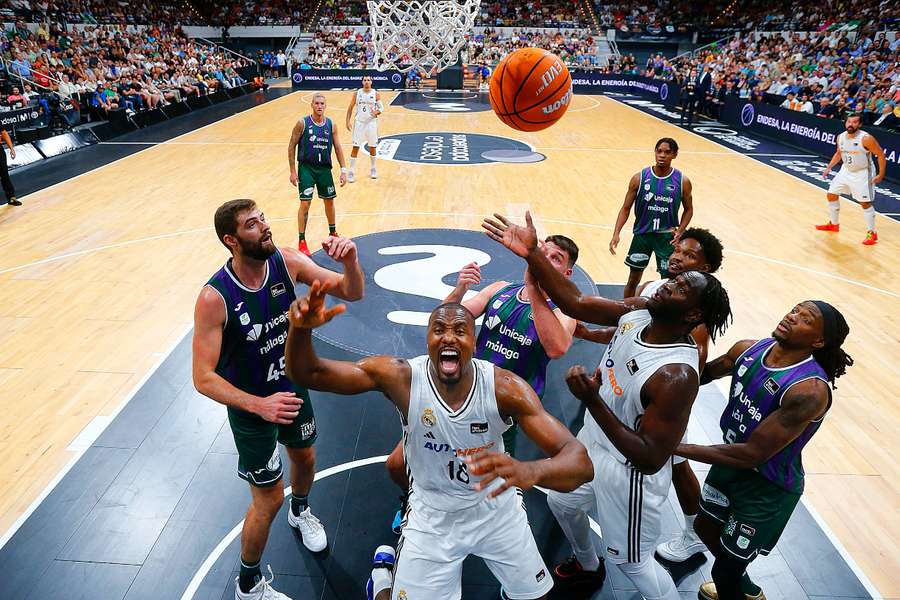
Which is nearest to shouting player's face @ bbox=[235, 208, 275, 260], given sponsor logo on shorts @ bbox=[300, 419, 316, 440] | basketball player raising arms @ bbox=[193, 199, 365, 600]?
basketball player raising arms @ bbox=[193, 199, 365, 600]

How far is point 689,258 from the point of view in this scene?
3984 mm

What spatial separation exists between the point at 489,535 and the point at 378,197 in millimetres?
9093

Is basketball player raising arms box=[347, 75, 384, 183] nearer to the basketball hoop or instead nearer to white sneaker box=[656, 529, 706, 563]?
the basketball hoop

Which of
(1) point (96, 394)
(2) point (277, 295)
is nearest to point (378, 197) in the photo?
(1) point (96, 394)

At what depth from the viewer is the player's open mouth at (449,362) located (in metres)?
2.50

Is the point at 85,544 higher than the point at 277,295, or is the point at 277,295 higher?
the point at 277,295

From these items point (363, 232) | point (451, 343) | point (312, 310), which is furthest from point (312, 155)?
point (451, 343)

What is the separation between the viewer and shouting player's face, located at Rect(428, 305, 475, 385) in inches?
98.3

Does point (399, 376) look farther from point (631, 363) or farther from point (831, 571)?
point (831, 571)

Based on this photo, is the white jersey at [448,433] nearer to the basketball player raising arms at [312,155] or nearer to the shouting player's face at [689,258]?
the shouting player's face at [689,258]

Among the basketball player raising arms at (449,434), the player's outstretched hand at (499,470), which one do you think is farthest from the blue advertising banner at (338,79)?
the player's outstretched hand at (499,470)

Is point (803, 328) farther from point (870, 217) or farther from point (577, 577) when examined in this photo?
point (870, 217)

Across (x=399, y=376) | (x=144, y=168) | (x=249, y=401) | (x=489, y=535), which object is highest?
(x=399, y=376)

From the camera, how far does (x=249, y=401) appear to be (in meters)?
2.88
